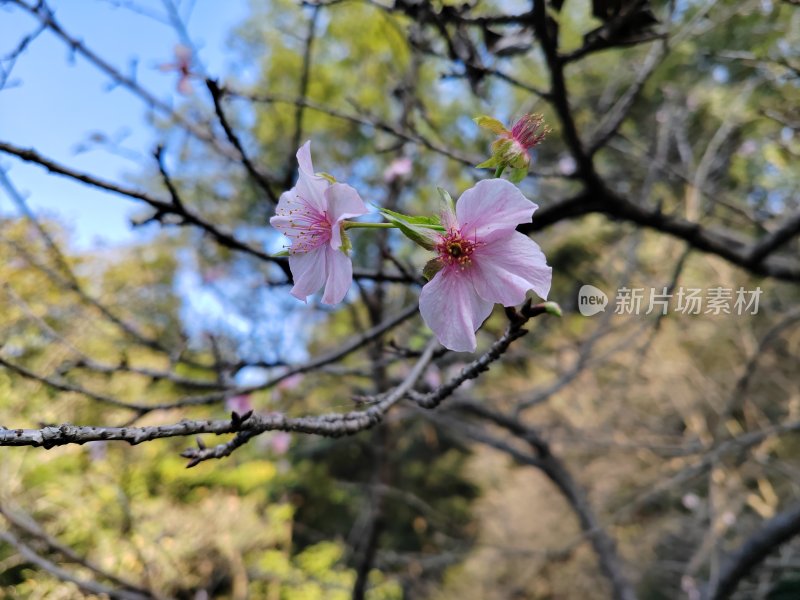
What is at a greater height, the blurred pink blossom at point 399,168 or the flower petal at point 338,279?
the blurred pink blossom at point 399,168

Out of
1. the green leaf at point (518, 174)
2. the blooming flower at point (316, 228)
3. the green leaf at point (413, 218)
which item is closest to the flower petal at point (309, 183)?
the blooming flower at point (316, 228)

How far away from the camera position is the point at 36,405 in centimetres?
338

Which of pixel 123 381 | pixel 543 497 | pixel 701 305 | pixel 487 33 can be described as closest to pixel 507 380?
pixel 543 497

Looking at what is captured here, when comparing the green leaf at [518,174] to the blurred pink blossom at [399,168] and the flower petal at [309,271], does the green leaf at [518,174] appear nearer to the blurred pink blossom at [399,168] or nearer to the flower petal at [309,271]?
the flower petal at [309,271]

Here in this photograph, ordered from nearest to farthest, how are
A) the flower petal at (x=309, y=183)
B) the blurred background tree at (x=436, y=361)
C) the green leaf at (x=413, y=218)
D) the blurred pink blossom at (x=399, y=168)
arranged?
the green leaf at (x=413, y=218) → the flower petal at (x=309, y=183) → the blurred background tree at (x=436, y=361) → the blurred pink blossom at (x=399, y=168)

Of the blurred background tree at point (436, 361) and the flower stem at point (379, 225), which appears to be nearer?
the flower stem at point (379, 225)

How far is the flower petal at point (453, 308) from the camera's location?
656 mm

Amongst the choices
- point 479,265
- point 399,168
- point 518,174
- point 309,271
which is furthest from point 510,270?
point 399,168

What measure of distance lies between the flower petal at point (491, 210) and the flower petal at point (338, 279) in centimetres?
17

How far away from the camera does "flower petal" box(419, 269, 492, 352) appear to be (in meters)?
0.66

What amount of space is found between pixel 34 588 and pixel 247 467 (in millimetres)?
2141

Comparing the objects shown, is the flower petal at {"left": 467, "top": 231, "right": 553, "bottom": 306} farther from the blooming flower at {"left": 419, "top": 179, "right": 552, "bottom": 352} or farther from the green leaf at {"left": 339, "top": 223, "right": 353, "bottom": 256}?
the green leaf at {"left": 339, "top": 223, "right": 353, "bottom": 256}

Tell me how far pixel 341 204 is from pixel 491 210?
20 cm

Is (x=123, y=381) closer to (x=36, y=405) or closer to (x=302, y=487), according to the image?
(x=36, y=405)
